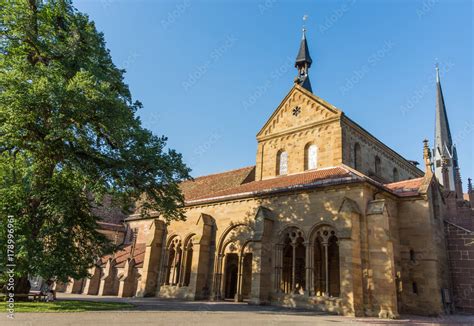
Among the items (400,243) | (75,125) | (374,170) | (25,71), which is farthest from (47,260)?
(374,170)

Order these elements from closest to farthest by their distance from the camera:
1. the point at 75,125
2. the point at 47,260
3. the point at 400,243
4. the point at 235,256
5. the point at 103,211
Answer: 1. the point at 47,260
2. the point at 75,125
3. the point at 400,243
4. the point at 235,256
5. the point at 103,211

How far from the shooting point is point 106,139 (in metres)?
16.4

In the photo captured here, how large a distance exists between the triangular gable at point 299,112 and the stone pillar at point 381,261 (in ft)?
28.9

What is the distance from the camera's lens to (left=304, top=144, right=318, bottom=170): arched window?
2327 cm

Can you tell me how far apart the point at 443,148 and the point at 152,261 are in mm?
42408

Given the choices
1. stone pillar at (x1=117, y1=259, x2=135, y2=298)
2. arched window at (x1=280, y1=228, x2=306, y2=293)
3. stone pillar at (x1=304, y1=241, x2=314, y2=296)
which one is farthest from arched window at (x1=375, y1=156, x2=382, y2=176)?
stone pillar at (x1=117, y1=259, x2=135, y2=298)

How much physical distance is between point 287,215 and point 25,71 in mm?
14044

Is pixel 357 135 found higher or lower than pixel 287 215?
higher

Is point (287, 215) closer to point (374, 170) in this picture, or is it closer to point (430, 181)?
point (430, 181)

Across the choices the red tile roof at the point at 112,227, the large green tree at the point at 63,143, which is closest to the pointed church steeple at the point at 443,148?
the red tile roof at the point at 112,227

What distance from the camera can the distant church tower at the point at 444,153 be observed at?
42.9 metres

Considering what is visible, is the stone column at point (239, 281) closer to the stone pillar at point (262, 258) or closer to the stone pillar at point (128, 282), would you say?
the stone pillar at point (262, 258)

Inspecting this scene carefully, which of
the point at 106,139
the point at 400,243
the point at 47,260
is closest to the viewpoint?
the point at 47,260

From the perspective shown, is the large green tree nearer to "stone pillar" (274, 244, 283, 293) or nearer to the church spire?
"stone pillar" (274, 244, 283, 293)
